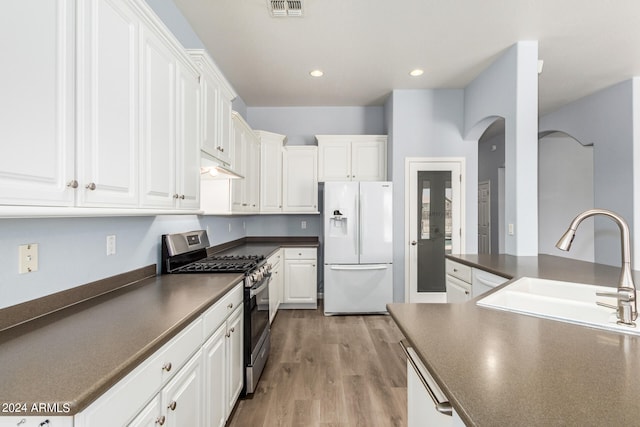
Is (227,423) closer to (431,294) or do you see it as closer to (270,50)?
(431,294)

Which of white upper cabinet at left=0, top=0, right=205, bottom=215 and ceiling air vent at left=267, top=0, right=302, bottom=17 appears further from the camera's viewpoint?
ceiling air vent at left=267, top=0, right=302, bottom=17

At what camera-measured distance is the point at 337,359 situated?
2756mm

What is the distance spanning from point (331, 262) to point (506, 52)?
118 inches

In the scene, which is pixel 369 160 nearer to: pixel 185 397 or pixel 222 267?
pixel 222 267

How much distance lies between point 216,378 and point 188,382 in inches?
14.4

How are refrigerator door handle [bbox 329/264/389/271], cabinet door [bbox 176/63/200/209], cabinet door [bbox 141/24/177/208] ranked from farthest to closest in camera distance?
refrigerator door handle [bbox 329/264/389/271] → cabinet door [bbox 176/63/200/209] → cabinet door [bbox 141/24/177/208]

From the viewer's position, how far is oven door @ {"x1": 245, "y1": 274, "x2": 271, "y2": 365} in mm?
2150

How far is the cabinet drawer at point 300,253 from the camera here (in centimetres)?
415

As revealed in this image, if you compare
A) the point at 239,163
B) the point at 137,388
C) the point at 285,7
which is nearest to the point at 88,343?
the point at 137,388

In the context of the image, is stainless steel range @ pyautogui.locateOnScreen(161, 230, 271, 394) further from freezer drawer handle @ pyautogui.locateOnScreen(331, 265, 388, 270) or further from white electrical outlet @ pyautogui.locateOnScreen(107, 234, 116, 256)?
freezer drawer handle @ pyautogui.locateOnScreen(331, 265, 388, 270)

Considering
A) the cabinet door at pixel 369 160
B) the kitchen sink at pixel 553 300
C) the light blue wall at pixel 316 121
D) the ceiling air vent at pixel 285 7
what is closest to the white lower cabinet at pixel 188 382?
the kitchen sink at pixel 553 300

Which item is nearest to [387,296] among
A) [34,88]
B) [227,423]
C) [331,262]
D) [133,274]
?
[331,262]

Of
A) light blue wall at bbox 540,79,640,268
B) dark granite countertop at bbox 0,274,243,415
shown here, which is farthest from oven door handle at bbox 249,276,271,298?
light blue wall at bbox 540,79,640,268

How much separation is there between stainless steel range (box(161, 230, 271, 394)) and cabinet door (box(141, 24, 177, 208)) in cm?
63
